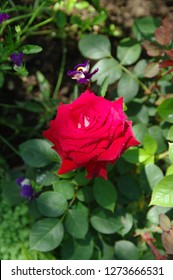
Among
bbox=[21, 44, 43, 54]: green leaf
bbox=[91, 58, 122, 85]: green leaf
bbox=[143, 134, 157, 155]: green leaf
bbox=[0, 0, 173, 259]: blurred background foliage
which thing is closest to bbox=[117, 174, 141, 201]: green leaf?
bbox=[0, 0, 173, 259]: blurred background foliage

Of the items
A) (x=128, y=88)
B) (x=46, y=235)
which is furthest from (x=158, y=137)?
(x=46, y=235)

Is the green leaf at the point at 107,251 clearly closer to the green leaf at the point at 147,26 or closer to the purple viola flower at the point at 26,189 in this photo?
the purple viola flower at the point at 26,189

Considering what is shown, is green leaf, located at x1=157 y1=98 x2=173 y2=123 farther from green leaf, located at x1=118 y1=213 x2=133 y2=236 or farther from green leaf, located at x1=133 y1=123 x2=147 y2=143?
green leaf, located at x1=118 y1=213 x2=133 y2=236

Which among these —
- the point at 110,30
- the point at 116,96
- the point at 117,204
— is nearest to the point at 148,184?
the point at 117,204

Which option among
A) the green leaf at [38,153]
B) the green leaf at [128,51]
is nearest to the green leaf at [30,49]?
the green leaf at [38,153]

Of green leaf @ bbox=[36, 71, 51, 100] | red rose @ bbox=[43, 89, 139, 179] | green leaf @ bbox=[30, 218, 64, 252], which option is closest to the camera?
red rose @ bbox=[43, 89, 139, 179]
